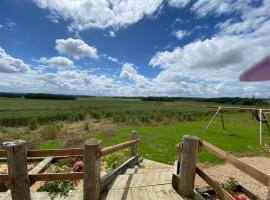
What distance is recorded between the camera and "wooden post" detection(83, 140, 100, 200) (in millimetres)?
3705

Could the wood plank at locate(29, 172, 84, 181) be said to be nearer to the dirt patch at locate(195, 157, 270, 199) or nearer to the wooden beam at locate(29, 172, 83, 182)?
the wooden beam at locate(29, 172, 83, 182)

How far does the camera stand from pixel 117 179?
196 inches

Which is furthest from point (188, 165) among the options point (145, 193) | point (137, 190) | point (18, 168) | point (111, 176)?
point (18, 168)

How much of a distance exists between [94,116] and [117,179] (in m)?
23.8

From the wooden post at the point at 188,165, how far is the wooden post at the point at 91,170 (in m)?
1.50

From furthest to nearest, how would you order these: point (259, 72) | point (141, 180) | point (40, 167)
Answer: point (40, 167) < point (141, 180) < point (259, 72)

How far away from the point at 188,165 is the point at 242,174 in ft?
14.6

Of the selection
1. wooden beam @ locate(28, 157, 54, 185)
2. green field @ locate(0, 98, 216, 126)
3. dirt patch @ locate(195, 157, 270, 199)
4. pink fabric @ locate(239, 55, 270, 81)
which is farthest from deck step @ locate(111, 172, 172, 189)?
green field @ locate(0, 98, 216, 126)

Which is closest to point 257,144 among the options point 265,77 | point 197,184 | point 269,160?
point 269,160

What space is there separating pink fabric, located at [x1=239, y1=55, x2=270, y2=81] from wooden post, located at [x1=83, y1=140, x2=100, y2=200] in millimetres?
3392

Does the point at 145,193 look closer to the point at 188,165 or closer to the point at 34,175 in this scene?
the point at 188,165

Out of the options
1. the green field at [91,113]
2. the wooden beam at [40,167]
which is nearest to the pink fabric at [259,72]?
the wooden beam at [40,167]

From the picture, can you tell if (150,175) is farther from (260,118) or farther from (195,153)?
(260,118)

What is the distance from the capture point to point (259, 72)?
48 centimetres
